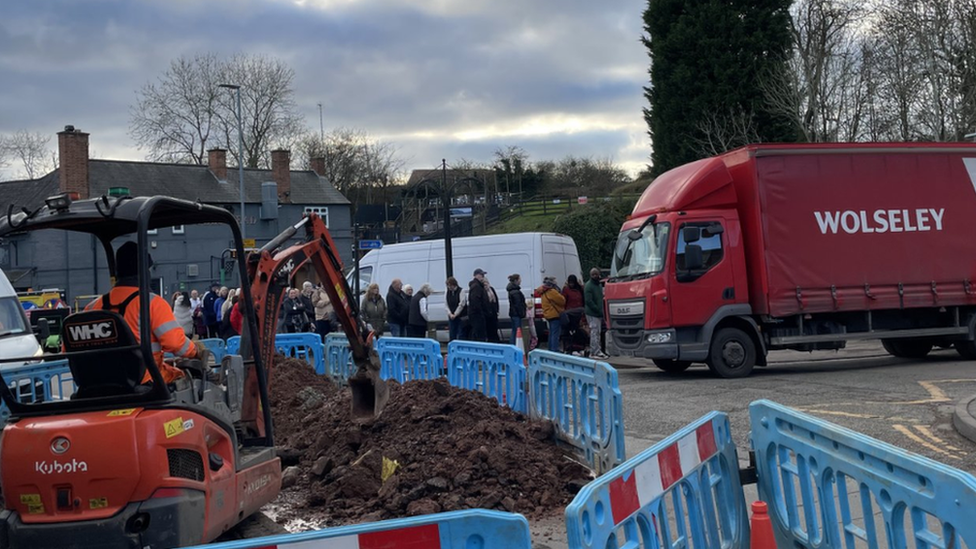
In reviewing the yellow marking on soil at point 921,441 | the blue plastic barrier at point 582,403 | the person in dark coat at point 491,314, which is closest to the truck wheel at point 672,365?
the person in dark coat at point 491,314

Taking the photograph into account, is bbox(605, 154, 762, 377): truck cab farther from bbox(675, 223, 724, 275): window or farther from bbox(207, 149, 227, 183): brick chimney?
bbox(207, 149, 227, 183): brick chimney

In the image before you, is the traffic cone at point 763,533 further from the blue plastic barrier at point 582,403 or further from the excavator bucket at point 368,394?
the excavator bucket at point 368,394

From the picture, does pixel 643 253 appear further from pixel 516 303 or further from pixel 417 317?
pixel 417 317

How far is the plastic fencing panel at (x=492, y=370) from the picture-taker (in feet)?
31.9

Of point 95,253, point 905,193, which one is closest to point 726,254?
point 905,193

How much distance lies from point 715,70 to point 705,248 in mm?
17655

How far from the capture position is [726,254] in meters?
14.5

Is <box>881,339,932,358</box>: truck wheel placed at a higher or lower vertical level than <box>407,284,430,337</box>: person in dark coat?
lower

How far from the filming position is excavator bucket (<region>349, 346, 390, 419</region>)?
8656 millimetres

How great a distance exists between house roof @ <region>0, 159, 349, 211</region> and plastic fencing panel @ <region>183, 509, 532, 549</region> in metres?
47.3

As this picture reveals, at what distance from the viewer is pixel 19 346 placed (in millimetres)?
11273

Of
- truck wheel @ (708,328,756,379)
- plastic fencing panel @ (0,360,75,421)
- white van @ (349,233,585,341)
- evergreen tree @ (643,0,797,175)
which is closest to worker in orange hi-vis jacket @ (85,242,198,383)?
plastic fencing panel @ (0,360,75,421)

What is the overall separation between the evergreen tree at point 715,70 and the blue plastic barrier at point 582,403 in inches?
836

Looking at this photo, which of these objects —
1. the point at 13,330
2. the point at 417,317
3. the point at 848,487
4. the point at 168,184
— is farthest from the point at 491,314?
the point at 168,184
